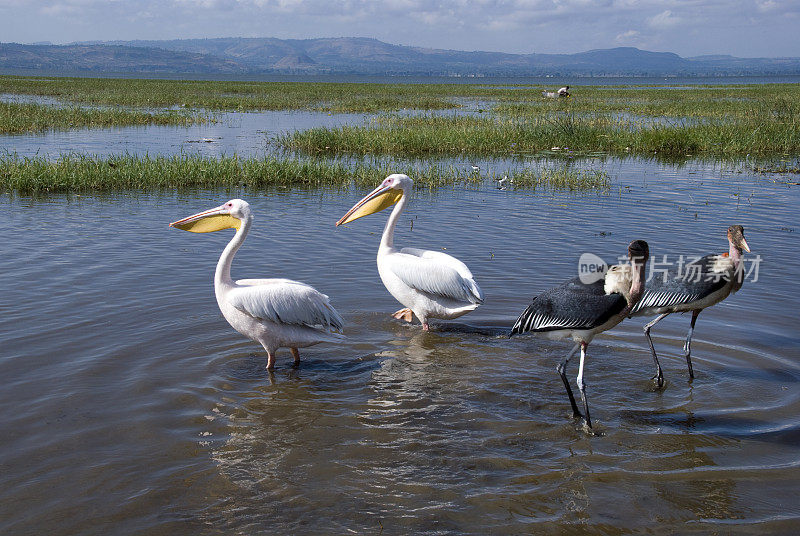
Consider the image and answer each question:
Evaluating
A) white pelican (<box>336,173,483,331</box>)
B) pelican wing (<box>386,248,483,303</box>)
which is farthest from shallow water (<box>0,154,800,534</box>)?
pelican wing (<box>386,248,483,303</box>)

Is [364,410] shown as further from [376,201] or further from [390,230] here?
[376,201]

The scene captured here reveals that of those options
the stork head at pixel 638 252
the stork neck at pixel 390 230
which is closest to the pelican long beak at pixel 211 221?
the stork neck at pixel 390 230

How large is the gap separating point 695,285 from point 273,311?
349 centimetres

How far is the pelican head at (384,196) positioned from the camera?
327 inches

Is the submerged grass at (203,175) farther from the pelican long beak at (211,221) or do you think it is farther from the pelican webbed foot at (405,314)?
the pelican long beak at (211,221)

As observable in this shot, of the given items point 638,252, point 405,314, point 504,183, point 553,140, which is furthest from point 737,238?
point 553,140

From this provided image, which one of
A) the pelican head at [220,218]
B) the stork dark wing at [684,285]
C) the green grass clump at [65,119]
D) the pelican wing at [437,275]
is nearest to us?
the stork dark wing at [684,285]

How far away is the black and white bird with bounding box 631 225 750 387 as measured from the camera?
19.8ft

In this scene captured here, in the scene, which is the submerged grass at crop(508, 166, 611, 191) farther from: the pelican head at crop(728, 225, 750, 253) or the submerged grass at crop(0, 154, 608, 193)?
the pelican head at crop(728, 225, 750, 253)

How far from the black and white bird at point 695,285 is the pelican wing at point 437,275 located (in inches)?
64.5

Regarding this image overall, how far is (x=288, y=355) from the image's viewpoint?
702 cm

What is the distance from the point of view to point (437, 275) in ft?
23.6

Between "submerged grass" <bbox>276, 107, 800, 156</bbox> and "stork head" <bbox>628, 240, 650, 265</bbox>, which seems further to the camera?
"submerged grass" <bbox>276, 107, 800, 156</bbox>

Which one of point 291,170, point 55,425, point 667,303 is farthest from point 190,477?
point 291,170
